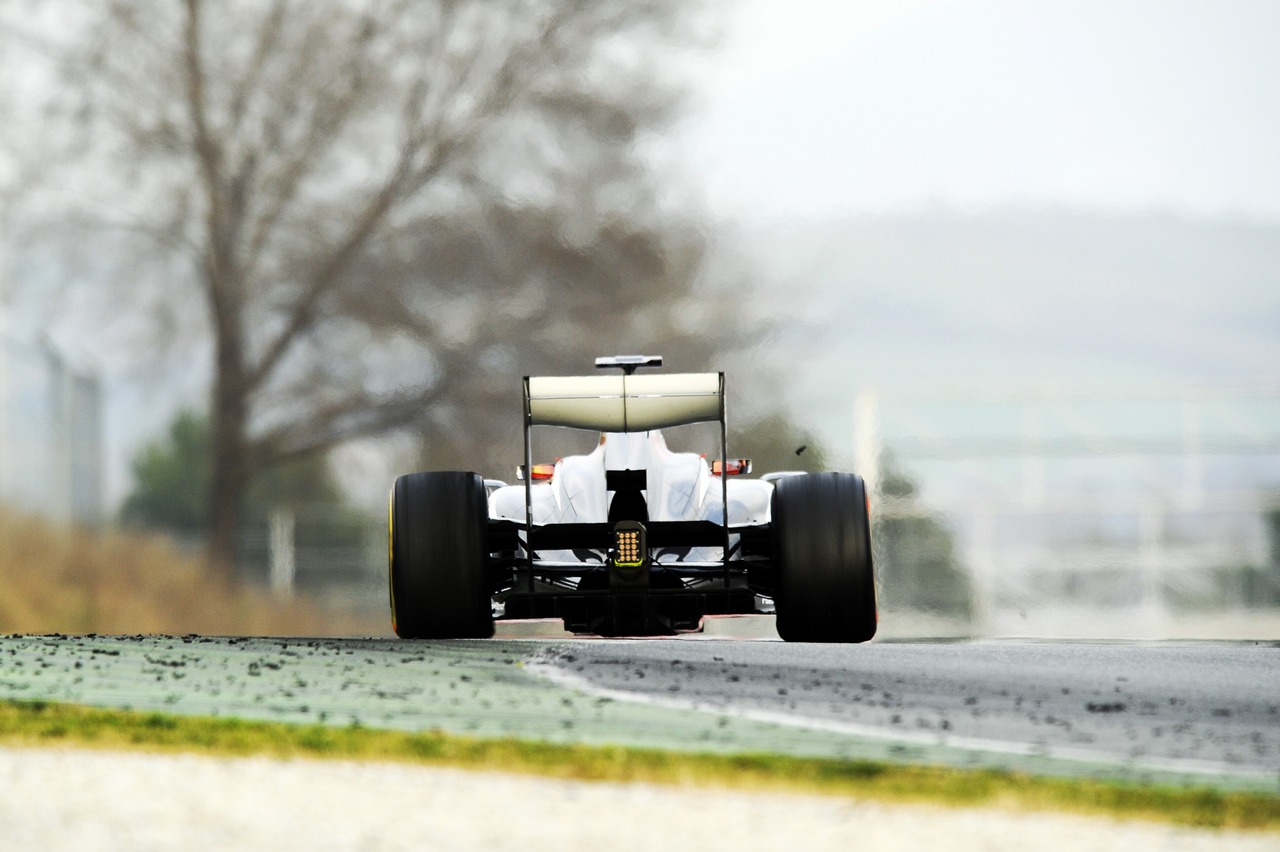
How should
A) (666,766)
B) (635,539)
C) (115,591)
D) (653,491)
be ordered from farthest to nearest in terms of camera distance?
(115,591) → (653,491) → (635,539) → (666,766)

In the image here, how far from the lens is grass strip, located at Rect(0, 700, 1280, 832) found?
22.2ft

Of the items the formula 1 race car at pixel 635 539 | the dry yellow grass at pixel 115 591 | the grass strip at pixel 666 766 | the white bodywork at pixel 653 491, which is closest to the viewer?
the grass strip at pixel 666 766

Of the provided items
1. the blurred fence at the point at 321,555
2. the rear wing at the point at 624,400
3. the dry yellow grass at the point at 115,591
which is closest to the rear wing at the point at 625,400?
the rear wing at the point at 624,400

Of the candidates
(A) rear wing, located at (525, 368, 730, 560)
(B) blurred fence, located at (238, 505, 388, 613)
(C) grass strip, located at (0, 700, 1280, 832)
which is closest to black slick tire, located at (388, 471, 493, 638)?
(A) rear wing, located at (525, 368, 730, 560)

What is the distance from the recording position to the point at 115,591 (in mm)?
25391

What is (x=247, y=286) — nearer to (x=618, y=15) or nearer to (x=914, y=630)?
(x=618, y=15)

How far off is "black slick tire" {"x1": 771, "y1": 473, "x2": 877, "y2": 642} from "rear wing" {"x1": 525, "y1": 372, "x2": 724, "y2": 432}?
720 millimetres

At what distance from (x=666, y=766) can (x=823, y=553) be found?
13.8 feet

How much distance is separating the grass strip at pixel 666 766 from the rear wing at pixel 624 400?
3562 millimetres

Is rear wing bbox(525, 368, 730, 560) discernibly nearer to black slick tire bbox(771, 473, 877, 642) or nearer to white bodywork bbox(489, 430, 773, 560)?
white bodywork bbox(489, 430, 773, 560)

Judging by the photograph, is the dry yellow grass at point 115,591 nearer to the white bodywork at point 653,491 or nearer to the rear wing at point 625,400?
the white bodywork at point 653,491

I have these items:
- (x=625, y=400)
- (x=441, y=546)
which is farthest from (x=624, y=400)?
(x=441, y=546)

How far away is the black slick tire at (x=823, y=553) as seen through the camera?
11.4 metres

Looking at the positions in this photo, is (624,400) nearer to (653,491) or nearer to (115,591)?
(653,491)
